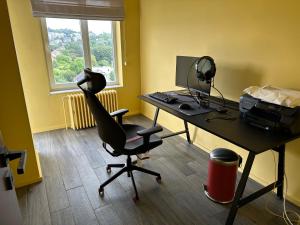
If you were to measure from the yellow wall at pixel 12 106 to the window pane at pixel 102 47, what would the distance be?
187 cm

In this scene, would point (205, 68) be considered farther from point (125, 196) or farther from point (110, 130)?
point (125, 196)

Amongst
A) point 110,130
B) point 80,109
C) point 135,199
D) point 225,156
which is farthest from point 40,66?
point 225,156

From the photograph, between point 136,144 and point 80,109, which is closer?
point 136,144

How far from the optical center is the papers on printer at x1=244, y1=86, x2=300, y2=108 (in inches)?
57.7

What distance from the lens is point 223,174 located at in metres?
1.87

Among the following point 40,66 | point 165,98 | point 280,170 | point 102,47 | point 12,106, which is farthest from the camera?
point 102,47

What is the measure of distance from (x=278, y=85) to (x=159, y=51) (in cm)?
195

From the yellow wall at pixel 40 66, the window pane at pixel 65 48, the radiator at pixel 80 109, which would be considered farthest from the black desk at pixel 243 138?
the window pane at pixel 65 48

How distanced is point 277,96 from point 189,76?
3.48 feet

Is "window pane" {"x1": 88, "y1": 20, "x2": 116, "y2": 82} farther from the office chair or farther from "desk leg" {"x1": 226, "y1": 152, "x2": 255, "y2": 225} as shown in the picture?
"desk leg" {"x1": 226, "y1": 152, "x2": 255, "y2": 225}

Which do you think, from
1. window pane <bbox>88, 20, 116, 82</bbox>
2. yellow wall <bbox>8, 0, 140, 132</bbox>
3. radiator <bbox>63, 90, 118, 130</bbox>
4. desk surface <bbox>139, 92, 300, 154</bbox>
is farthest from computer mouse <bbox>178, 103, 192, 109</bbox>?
window pane <bbox>88, 20, 116, 82</bbox>

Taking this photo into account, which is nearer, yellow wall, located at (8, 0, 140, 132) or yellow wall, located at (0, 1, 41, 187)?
yellow wall, located at (0, 1, 41, 187)

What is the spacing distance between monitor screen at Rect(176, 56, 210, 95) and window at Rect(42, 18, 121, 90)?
5.27 feet

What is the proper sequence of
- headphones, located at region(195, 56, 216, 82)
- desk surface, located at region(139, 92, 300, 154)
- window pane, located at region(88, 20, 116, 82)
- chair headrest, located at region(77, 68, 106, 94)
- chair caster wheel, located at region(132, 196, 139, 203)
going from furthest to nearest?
window pane, located at region(88, 20, 116, 82)
headphones, located at region(195, 56, 216, 82)
chair caster wheel, located at region(132, 196, 139, 203)
chair headrest, located at region(77, 68, 106, 94)
desk surface, located at region(139, 92, 300, 154)
